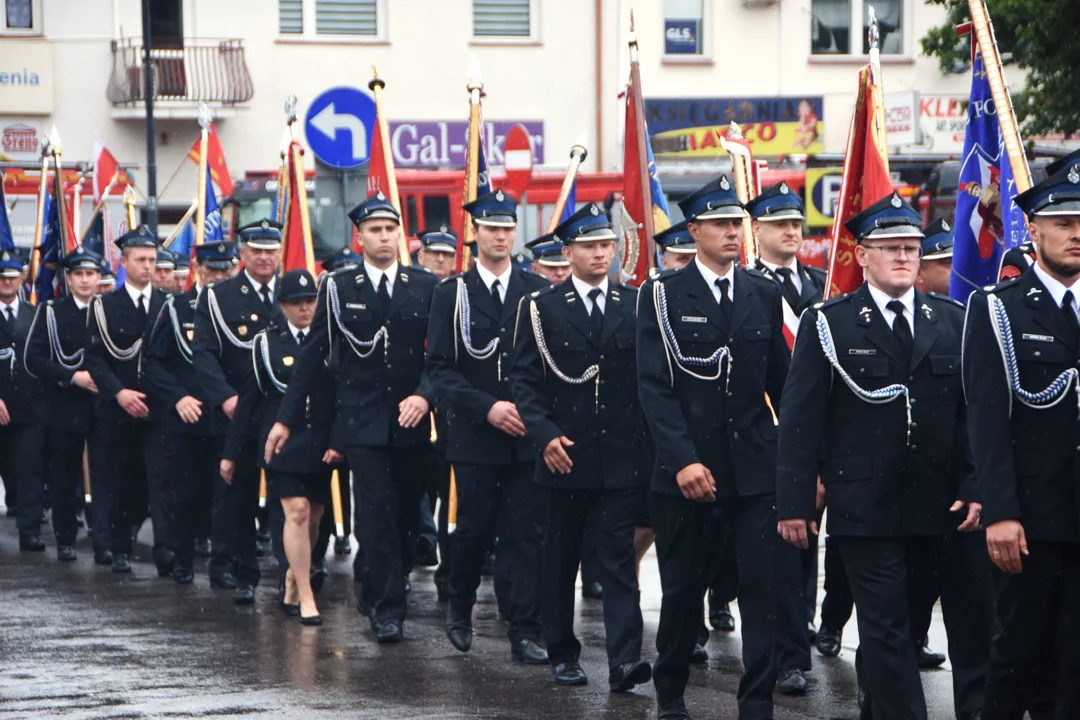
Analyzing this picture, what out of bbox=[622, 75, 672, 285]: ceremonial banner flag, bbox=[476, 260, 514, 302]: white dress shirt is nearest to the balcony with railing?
bbox=[622, 75, 672, 285]: ceremonial banner flag

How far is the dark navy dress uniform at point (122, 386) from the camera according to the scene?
12195 millimetres

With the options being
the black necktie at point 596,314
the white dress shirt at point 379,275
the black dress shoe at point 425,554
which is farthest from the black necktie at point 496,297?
the black dress shoe at point 425,554

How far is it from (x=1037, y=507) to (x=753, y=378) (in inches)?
66.3

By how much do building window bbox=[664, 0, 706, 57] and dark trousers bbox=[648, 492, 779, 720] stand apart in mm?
26736

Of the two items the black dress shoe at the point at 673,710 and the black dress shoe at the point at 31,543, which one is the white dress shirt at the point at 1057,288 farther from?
the black dress shoe at the point at 31,543

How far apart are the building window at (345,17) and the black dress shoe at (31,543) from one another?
19967mm

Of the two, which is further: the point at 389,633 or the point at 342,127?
the point at 342,127

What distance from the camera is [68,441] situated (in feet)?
43.7

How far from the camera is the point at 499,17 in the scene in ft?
107

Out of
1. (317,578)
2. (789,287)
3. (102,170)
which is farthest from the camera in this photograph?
(102,170)

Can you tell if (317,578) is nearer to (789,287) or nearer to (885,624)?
(789,287)

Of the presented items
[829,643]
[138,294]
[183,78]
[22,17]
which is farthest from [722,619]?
[22,17]

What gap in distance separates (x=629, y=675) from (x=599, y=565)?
1.89 ft

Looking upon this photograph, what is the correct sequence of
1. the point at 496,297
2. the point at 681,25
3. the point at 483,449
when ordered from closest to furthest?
the point at 483,449 → the point at 496,297 → the point at 681,25
